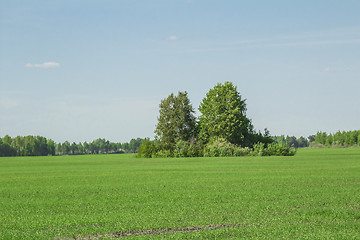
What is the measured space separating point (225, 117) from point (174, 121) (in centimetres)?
1086

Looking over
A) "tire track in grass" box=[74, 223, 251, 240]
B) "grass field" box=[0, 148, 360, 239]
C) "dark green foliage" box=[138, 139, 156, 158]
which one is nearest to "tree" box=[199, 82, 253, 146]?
"dark green foliage" box=[138, 139, 156, 158]

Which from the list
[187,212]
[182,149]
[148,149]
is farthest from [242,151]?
[187,212]

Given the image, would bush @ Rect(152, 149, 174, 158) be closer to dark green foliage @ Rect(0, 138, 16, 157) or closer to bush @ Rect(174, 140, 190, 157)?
bush @ Rect(174, 140, 190, 157)

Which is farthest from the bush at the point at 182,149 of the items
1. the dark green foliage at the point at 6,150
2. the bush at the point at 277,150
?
the dark green foliage at the point at 6,150

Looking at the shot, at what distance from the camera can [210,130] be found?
7988 cm

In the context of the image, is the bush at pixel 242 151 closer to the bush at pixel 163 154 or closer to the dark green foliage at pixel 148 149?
the bush at pixel 163 154

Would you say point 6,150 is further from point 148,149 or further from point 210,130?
point 210,130

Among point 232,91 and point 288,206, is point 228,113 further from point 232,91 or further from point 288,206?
point 288,206

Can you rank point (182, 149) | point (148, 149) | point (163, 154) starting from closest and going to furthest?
1. point (182, 149)
2. point (163, 154)
3. point (148, 149)

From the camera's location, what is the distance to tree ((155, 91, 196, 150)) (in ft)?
278

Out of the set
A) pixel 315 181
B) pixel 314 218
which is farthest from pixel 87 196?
pixel 315 181

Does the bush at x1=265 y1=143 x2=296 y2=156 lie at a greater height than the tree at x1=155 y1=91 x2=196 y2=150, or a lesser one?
lesser

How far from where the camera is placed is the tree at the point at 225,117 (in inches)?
3088

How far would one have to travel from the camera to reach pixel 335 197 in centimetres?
1948
